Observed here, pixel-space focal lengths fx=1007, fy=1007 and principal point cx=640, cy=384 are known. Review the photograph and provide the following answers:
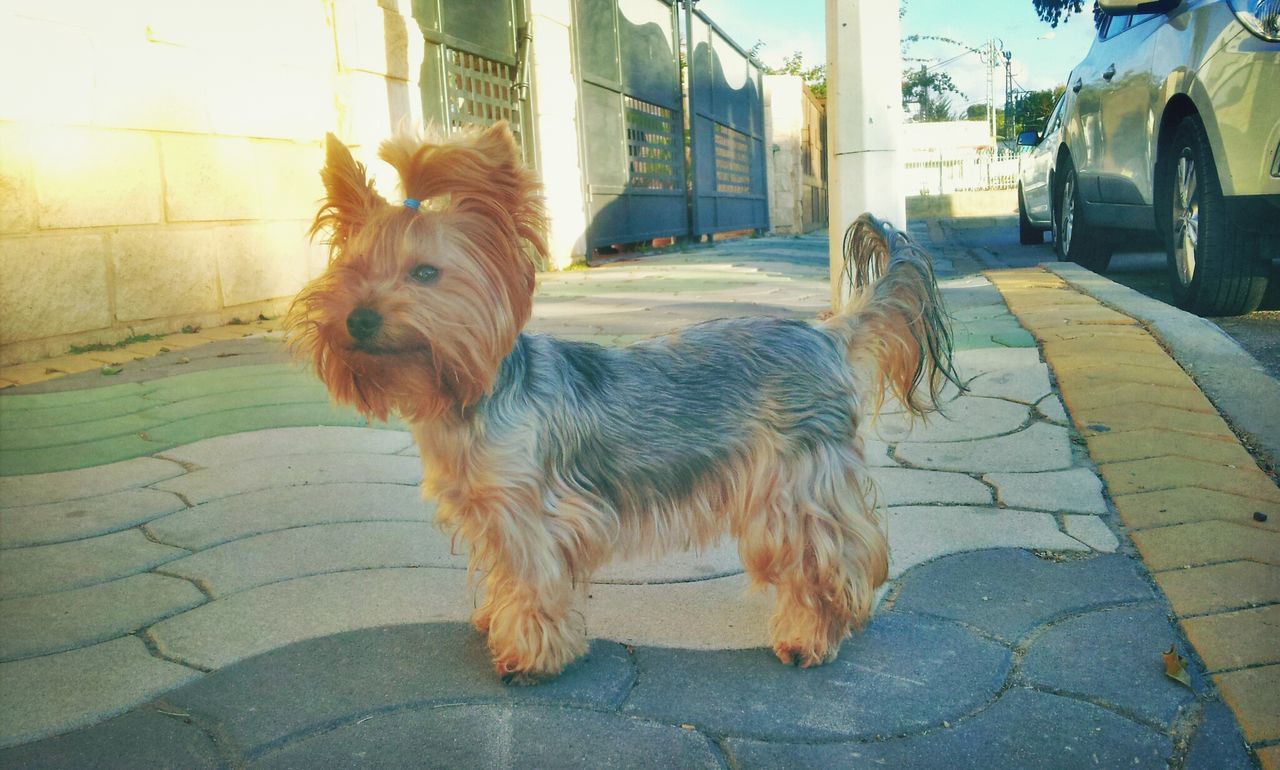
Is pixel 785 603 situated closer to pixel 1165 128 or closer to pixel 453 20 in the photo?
pixel 1165 128

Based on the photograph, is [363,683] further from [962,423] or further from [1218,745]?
[962,423]

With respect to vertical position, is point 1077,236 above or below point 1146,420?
above

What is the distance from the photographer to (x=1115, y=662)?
7.82 feet

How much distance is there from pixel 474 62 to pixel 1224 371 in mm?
7976

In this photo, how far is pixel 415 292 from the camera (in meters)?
2.23

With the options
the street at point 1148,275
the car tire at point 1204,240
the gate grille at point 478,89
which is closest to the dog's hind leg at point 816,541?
the street at point 1148,275

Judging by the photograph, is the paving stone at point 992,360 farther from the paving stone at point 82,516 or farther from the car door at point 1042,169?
the car door at point 1042,169

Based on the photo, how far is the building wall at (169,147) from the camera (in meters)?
5.98

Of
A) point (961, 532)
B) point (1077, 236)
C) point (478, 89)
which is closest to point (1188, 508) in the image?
point (961, 532)

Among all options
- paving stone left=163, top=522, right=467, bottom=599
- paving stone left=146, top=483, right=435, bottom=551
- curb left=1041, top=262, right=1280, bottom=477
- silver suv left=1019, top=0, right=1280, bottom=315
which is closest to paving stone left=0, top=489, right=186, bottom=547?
paving stone left=146, top=483, right=435, bottom=551

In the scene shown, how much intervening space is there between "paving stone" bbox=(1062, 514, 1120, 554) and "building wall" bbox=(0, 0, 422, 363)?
410cm

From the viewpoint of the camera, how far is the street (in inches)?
216

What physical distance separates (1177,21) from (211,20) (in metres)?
6.49

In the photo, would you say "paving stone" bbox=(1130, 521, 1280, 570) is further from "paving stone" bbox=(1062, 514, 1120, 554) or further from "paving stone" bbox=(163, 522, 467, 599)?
"paving stone" bbox=(163, 522, 467, 599)
